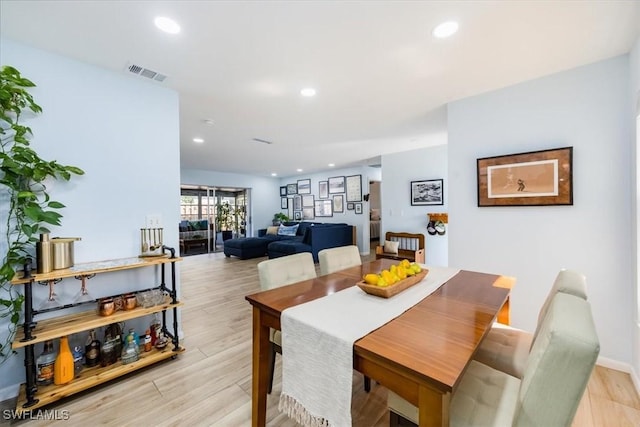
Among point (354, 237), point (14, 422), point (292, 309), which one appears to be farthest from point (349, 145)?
point (14, 422)

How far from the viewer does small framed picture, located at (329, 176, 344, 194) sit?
736 cm

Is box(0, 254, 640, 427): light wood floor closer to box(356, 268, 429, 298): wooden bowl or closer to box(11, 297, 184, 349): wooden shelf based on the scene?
box(11, 297, 184, 349): wooden shelf

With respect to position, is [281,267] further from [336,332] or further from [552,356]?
[552,356]

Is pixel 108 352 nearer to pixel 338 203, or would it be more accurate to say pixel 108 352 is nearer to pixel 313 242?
pixel 313 242

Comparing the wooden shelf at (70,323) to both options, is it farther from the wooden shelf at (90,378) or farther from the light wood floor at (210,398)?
the light wood floor at (210,398)

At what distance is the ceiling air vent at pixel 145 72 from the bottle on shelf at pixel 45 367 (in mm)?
2094

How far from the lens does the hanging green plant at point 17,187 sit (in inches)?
60.6

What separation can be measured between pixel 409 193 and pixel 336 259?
342cm

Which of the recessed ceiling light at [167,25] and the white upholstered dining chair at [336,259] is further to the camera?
the white upholstered dining chair at [336,259]

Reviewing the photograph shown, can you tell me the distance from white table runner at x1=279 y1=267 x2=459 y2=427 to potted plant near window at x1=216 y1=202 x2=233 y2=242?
23.9 feet

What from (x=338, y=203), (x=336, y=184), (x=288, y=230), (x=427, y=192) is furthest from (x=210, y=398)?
(x=336, y=184)

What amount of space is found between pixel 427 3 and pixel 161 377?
118 inches

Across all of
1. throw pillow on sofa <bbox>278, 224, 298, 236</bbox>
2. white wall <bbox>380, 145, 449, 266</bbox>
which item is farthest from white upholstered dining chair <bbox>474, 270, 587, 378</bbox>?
throw pillow on sofa <bbox>278, 224, 298, 236</bbox>

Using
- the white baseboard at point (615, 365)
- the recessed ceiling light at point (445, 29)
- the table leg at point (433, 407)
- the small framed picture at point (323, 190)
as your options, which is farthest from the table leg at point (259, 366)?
Result: the small framed picture at point (323, 190)
